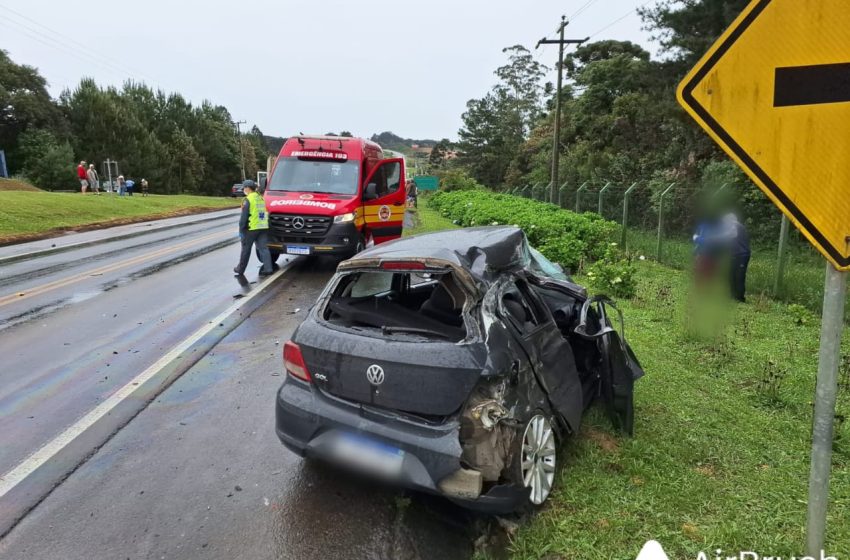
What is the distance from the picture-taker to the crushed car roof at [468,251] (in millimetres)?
3357

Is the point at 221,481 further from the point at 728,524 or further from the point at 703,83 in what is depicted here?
the point at 703,83

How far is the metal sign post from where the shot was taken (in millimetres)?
1969

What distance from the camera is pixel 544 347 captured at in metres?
3.47

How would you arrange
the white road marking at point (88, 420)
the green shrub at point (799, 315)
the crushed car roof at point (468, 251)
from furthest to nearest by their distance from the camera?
the green shrub at point (799, 315) → the white road marking at point (88, 420) → the crushed car roof at point (468, 251)

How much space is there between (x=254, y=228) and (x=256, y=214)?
0.27 m

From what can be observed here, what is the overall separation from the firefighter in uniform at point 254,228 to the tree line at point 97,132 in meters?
45.8

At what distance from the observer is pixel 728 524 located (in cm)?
298

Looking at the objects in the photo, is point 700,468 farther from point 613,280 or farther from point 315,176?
point 315,176

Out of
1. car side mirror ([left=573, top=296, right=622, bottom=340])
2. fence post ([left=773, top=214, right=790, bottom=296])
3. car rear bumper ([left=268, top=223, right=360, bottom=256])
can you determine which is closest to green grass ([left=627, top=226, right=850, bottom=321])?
fence post ([left=773, top=214, right=790, bottom=296])

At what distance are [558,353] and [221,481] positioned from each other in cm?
235

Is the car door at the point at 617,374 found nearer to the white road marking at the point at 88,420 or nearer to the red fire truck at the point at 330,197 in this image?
the white road marking at the point at 88,420

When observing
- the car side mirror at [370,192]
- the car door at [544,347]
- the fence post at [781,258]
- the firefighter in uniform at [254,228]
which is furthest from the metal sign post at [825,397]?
the car side mirror at [370,192]

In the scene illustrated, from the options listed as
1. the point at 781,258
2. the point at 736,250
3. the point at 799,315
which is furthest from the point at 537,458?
the point at 781,258

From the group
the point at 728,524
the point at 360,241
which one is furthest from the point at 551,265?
the point at 360,241
